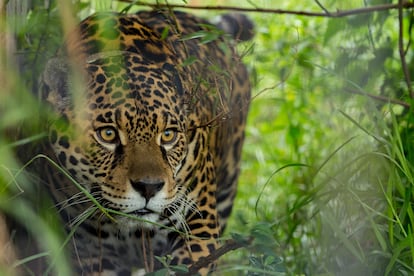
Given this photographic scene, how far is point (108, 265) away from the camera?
15.4 feet

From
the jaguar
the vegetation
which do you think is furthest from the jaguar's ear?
the vegetation

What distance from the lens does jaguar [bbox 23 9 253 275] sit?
13.4ft

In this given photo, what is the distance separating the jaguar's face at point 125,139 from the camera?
4.07 meters

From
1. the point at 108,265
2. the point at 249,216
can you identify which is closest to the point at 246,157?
the point at 249,216

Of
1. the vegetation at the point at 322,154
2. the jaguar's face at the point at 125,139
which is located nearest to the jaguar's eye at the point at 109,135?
the jaguar's face at the point at 125,139

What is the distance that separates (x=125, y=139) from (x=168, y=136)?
23 centimetres

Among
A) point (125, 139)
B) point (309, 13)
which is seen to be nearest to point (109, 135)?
point (125, 139)

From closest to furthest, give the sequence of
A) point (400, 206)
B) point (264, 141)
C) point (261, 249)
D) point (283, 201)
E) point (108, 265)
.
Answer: point (261, 249) → point (400, 206) → point (108, 265) → point (283, 201) → point (264, 141)

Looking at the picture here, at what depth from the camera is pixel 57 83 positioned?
14.2 ft

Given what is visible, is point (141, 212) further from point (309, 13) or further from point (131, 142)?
point (309, 13)

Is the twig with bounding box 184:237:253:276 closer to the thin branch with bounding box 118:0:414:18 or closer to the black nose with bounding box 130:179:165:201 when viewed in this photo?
the black nose with bounding box 130:179:165:201

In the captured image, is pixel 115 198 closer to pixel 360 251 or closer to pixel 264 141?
pixel 360 251

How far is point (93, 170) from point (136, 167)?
11.0 inches

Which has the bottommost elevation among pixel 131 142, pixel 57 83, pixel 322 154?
pixel 322 154
